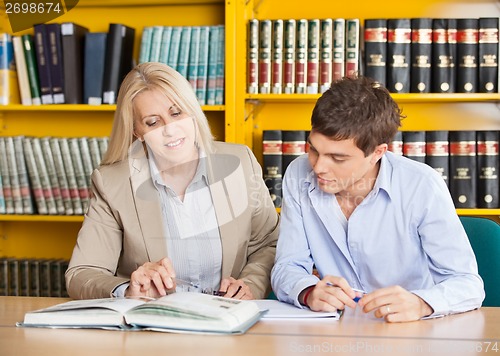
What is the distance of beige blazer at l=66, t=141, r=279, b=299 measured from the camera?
1.80 m

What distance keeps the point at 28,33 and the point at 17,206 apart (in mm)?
775

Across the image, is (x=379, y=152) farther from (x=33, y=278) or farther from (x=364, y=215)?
(x=33, y=278)

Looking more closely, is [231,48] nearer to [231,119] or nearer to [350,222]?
[231,119]

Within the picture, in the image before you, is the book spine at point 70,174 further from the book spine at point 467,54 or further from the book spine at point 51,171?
the book spine at point 467,54

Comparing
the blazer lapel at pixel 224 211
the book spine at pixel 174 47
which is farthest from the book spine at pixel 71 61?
the blazer lapel at pixel 224 211

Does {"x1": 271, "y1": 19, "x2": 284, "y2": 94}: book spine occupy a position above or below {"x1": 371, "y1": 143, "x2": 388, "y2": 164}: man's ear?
above

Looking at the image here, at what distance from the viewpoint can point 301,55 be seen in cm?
281

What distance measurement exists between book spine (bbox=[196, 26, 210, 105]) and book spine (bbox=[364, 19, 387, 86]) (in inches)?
25.3

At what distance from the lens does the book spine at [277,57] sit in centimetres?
282

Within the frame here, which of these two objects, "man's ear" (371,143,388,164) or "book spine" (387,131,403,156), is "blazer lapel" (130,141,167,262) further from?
"book spine" (387,131,403,156)

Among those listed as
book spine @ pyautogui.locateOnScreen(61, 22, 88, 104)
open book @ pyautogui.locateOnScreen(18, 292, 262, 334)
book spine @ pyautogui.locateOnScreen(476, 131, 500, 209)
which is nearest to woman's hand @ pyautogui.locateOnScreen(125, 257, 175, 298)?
open book @ pyautogui.locateOnScreen(18, 292, 262, 334)

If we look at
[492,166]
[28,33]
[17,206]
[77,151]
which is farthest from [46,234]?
[492,166]

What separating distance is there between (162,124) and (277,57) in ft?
3.48

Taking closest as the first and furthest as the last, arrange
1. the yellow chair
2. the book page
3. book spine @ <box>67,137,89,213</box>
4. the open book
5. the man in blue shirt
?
1. the open book
2. the book page
3. the man in blue shirt
4. the yellow chair
5. book spine @ <box>67,137,89,213</box>
